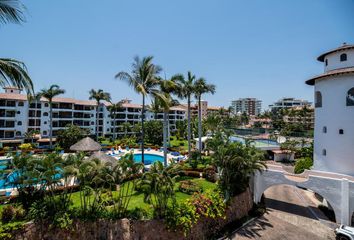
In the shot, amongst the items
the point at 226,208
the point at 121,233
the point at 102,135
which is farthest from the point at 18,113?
the point at 226,208

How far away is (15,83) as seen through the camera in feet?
25.4

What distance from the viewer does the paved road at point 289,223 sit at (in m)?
17.4

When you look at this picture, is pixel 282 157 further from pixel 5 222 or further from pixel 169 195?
pixel 5 222

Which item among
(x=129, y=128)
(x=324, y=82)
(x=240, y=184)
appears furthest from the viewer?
(x=129, y=128)

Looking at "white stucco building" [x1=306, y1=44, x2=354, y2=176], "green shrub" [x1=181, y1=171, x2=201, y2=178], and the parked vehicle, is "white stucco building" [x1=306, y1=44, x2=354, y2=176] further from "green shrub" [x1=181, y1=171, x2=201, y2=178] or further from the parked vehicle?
"green shrub" [x1=181, y1=171, x2=201, y2=178]

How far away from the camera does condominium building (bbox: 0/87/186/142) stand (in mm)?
50438

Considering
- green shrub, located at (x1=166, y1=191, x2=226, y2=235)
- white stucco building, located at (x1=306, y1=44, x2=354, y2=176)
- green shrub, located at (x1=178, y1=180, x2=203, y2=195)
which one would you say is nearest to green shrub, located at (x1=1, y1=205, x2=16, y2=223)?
green shrub, located at (x1=166, y1=191, x2=226, y2=235)

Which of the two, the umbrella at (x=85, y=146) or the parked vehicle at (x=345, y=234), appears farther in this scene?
the umbrella at (x=85, y=146)

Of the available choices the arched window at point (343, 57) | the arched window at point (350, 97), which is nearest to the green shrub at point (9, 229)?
the arched window at point (350, 97)

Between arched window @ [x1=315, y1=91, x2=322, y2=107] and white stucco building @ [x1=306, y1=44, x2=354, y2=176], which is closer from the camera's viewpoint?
white stucco building @ [x1=306, y1=44, x2=354, y2=176]

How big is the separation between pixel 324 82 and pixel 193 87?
54.7ft

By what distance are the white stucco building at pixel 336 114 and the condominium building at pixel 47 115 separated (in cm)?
4468

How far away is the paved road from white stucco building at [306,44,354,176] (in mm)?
4836

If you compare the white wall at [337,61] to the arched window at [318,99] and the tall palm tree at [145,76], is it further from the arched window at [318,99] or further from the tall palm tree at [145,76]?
the tall palm tree at [145,76]
